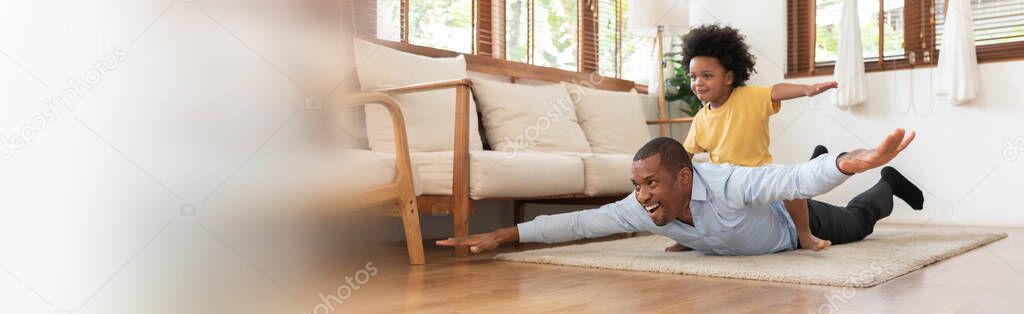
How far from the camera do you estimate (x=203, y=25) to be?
0.80 feet

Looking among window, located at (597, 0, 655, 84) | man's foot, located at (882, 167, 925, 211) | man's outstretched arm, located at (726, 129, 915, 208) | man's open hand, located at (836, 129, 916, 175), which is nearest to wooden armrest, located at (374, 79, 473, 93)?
man's outstretched arm, located at (726, 129, 915, 208)

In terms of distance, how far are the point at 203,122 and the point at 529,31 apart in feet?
13.3

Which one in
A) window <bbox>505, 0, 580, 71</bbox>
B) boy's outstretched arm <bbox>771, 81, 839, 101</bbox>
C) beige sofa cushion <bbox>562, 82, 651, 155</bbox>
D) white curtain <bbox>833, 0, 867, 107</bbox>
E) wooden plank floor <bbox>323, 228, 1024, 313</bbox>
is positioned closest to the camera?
wooden plank floor <bbox>323, 228, 1024, 313</bbox>

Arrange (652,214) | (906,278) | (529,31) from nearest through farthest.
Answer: (906,278), (652,214), (529,31)

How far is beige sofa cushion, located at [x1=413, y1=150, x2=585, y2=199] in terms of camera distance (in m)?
2.64

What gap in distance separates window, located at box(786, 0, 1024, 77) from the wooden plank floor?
99.7 inches

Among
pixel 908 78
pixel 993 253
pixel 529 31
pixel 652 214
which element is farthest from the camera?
pixel 908 78

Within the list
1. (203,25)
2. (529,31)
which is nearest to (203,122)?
(203,25)

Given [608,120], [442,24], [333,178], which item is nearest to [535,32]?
[608,120]

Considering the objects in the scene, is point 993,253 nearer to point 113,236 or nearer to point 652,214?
point 652,214

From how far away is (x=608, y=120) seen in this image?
13.4 feet

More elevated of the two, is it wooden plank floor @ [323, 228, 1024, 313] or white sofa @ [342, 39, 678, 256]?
white sofa @ [342, 39, 678, 256]

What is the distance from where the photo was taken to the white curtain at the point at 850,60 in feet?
15.2

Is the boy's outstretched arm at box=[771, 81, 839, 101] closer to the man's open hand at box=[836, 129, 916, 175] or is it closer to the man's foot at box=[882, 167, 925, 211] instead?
the man's open hand at box=[836, 129, 916, 175]
